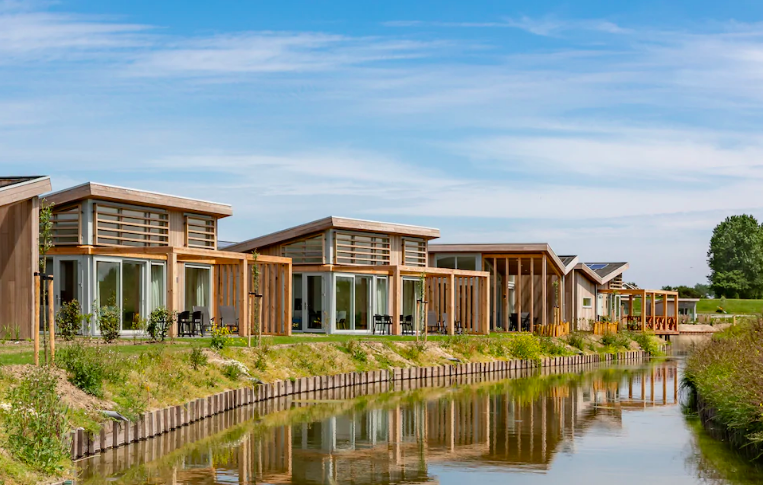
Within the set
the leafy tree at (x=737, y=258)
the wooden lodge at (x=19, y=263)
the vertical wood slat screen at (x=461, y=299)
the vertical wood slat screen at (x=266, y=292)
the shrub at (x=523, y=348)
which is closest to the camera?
Result: the wooden lodge at (x=19, y=263)

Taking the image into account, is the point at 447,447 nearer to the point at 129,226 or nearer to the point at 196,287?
the point at 129,226

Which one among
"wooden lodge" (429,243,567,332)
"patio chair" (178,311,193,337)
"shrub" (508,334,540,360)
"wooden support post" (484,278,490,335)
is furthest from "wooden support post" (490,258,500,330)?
"patio chair" (178,311,193,337)

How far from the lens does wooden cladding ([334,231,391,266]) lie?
34062mm

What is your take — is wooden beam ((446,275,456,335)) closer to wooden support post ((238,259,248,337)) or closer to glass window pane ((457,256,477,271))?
glass window pane ((457,256,477,271))

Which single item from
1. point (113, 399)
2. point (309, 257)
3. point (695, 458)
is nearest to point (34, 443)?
point (113, 399)

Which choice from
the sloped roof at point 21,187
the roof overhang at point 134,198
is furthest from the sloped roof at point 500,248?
the sloped roof at point 21,187

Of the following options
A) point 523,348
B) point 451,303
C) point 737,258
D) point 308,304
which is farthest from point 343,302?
point 737,258

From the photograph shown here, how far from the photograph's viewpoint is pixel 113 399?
15320 millimetres

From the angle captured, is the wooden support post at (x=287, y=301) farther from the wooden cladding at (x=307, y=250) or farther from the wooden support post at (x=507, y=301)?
the wooden support post at (x=507, y=301)

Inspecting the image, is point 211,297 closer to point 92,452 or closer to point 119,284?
point 119,284

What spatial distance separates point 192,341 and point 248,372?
3.26 meters

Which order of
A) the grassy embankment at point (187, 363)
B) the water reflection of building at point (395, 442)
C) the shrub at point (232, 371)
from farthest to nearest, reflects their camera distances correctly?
1. the shrub at point (232, 371)
2. the grassy embankment at point (187, 363)
3. the water reflection of building at point (395, 442)

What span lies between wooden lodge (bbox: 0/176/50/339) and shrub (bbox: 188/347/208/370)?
192 inches

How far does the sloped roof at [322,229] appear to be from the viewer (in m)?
33.4
